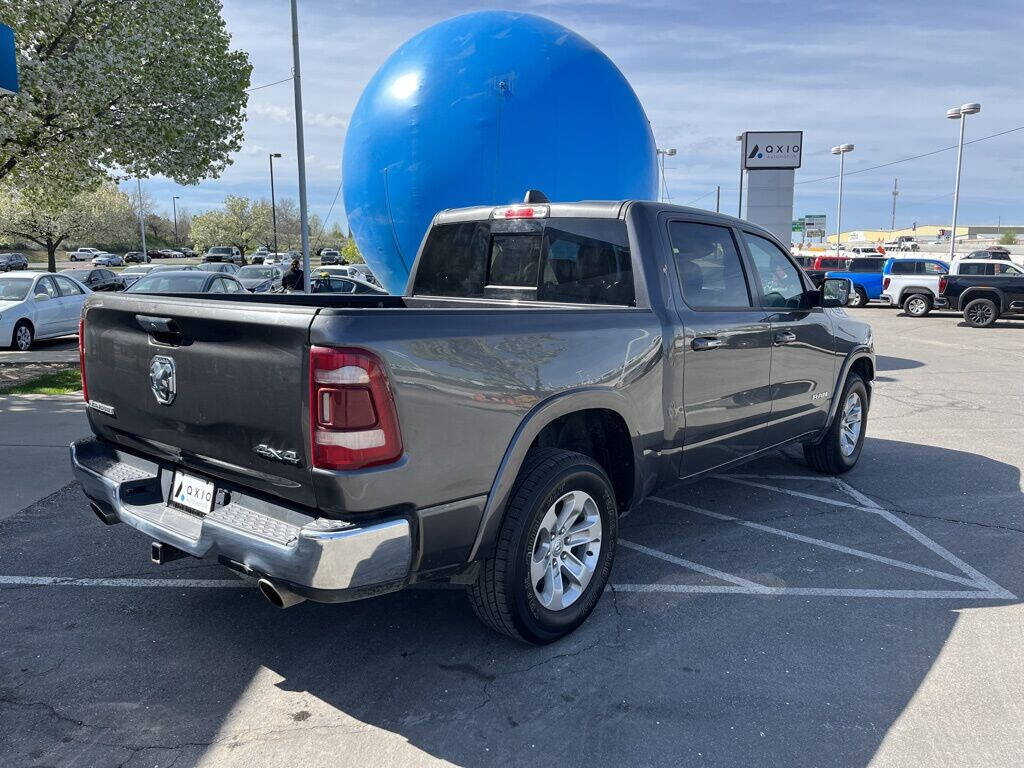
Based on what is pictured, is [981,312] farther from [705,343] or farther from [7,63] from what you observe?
[7,63]

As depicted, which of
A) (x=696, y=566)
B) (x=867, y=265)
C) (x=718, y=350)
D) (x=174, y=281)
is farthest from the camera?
(x=867, y=265)

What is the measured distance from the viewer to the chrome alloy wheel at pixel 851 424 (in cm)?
623

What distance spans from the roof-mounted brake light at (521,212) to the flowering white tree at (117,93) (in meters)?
7.88

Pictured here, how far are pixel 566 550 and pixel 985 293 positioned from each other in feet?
71.2

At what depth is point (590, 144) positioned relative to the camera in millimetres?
9703

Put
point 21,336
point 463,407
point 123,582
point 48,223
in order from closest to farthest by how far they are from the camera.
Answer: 1. point 463,407
2. point 123,582
3. point 21,336
4. point 48,223

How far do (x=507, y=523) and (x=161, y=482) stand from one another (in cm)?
151

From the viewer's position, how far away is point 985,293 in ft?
69.1

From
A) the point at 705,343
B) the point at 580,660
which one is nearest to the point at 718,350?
the point at 705,343

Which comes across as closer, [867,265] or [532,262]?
[532,262]

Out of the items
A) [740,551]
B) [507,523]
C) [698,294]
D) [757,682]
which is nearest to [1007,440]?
[740,551]

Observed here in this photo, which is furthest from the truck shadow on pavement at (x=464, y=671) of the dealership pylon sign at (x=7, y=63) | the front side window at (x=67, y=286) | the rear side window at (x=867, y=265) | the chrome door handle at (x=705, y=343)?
the rear side window at (x=867, y=265)

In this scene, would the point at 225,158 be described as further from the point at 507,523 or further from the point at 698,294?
the point at 507,523

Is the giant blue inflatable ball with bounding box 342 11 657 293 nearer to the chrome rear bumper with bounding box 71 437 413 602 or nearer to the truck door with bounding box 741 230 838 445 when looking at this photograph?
the truck door with bounding box 741 230 838 445
